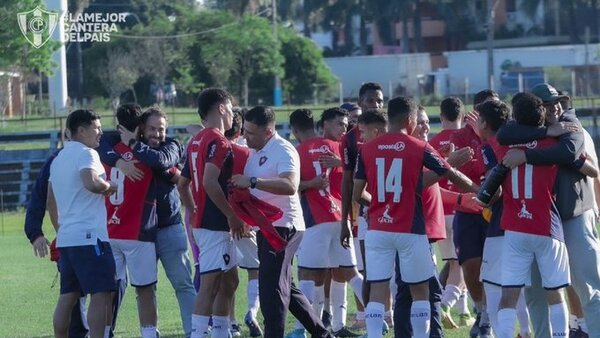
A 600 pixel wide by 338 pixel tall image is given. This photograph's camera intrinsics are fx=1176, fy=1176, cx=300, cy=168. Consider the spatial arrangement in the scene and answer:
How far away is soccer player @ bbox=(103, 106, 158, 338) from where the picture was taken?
34.1 feet


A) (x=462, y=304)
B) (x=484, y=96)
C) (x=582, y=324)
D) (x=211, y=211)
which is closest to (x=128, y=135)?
(x=211, y=211)

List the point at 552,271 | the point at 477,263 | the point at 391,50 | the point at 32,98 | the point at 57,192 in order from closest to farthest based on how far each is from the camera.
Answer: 1. the point at 552,271
2. the point at 57,192
3. the point at 477,263
4. the point at 32,98
5. the point at 391,50

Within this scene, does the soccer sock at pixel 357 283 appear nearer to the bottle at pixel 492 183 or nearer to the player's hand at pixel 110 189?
the bottle at pixel 492 183

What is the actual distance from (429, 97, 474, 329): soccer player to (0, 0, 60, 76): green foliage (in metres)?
30.3

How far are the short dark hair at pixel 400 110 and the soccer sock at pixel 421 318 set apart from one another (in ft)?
4.88

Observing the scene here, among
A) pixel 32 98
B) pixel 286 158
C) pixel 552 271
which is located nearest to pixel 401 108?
pixel 286 158

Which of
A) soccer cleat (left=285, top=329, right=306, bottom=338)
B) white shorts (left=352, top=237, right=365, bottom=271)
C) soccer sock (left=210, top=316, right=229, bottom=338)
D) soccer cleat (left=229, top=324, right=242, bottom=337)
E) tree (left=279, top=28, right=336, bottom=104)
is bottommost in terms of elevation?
soccer cleat (left=229, top=324, right=242, bottom=337)

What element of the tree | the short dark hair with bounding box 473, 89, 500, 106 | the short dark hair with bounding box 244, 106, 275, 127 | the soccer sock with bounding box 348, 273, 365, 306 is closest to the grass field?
the soccer sock with bounding box 348, 273, 365, 306

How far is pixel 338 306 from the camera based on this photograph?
1176 centimetres

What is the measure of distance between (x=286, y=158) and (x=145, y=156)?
1.29 metres

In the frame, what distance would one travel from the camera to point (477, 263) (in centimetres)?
1076

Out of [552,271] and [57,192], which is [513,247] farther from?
[57,192]

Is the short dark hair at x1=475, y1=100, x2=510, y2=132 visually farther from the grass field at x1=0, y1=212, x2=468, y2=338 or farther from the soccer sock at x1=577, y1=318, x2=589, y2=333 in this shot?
the grass field at x1=0, y1=212, x2=468, y2=338

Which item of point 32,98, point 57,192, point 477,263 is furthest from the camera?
point 32,98
